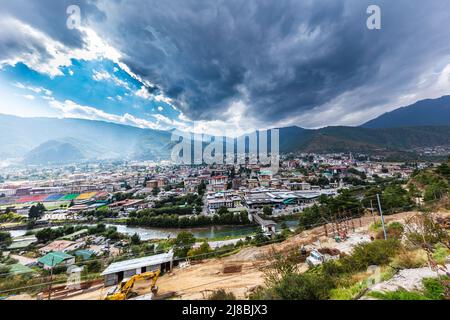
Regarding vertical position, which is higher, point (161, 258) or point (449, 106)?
point (449, 106)

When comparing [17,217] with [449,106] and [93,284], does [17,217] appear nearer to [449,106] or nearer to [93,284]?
[93,284]

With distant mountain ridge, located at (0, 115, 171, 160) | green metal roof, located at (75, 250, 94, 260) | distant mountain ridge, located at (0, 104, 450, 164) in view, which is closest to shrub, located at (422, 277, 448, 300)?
green metal roof, located at (75, 250, 94, 260)

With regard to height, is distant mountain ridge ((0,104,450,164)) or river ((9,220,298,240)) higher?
distant mountain ridge ((0,104,450,164))

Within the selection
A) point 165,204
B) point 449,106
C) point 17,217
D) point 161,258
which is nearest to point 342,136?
point 165,204

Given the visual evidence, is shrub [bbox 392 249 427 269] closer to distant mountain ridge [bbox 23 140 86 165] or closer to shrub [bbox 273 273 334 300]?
shrub [bbox 273 273 334 300]

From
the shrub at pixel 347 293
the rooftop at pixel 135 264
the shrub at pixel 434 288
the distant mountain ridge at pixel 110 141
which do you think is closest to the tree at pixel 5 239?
the rooftop at pixel 135 264
